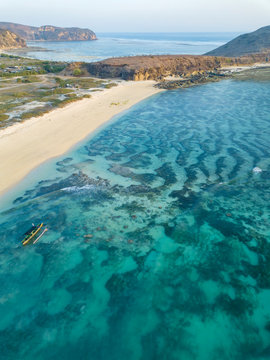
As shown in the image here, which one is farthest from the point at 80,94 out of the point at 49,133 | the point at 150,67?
the point at 150,67

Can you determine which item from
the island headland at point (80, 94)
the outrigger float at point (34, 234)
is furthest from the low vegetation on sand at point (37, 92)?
the outrigger float at point (34, 234)

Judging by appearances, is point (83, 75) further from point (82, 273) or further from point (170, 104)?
point (82, 273)

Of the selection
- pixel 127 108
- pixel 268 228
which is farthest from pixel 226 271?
pixel 127 108

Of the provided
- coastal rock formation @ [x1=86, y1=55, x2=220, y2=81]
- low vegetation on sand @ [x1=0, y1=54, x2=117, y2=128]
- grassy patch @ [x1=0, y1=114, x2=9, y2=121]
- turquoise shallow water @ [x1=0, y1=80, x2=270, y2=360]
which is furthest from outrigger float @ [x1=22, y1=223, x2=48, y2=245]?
coastal rock formation @ [x1=86, y1=55, x2=220, y2=81]

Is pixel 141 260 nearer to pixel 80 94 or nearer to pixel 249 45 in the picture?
pixel 80 94

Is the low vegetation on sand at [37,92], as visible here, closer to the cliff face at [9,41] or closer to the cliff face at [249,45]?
the cliff face at [249,45]

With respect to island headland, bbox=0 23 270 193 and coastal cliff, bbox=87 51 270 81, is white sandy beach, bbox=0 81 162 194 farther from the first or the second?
coastal cliff, bbox=87 51 270 81
